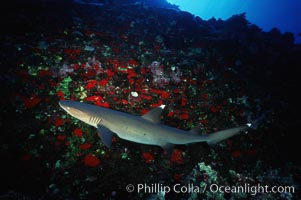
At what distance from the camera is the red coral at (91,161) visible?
389cm

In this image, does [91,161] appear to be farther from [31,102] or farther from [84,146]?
[31,102]

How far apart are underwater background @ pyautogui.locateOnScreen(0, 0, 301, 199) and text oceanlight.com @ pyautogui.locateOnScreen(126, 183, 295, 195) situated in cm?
5

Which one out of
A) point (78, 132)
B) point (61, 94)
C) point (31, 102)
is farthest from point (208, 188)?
point (31, 102)

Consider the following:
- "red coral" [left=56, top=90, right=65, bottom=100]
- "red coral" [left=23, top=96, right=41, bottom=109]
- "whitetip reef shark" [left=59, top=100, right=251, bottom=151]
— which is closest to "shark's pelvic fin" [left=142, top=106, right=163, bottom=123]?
"whitetip reef shark" [left=59, top=100, right=251, bottom=151]

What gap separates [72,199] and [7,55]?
4849 millimetres

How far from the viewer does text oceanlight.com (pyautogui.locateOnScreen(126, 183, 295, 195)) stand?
3.91m

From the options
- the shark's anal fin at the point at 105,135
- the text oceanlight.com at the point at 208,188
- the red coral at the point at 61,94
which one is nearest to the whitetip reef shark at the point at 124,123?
the shark's anal fin at the point at 105,135

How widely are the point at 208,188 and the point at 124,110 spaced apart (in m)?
2.89

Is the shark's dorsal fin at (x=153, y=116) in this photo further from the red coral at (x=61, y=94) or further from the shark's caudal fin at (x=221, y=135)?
the red coral at (x=61, y=94)

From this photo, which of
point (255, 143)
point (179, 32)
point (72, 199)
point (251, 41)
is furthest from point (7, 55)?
point (251, 41)

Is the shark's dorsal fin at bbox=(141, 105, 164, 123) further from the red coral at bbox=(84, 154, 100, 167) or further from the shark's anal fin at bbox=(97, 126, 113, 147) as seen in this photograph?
the red coral at bbox=(84, 154, 100, 167)

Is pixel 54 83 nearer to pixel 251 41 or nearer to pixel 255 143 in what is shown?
pixel 255 143

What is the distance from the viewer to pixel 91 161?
154 inches

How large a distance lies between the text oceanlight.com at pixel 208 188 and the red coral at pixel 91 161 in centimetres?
83
